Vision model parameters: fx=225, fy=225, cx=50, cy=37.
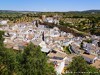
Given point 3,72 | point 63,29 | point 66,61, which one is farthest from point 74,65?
point 63,29

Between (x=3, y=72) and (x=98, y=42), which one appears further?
(x=98, y=42)

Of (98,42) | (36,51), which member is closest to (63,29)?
(98,42)

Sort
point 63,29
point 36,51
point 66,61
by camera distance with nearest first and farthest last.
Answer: point 36,51
point 66,61
point 63,29

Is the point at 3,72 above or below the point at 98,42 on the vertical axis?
above

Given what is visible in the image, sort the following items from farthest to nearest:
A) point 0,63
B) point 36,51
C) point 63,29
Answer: point 63,29, point 36,51, point 0,63

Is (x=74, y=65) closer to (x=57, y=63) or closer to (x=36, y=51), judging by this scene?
(x=36, y=51)

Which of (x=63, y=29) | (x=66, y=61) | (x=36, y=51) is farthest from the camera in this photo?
(x=63, y=29)

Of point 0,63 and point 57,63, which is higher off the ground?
point 0,63

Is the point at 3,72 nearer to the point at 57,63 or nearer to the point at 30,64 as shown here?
the point at 30,64

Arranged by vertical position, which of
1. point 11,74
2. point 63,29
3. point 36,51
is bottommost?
point 63,29
